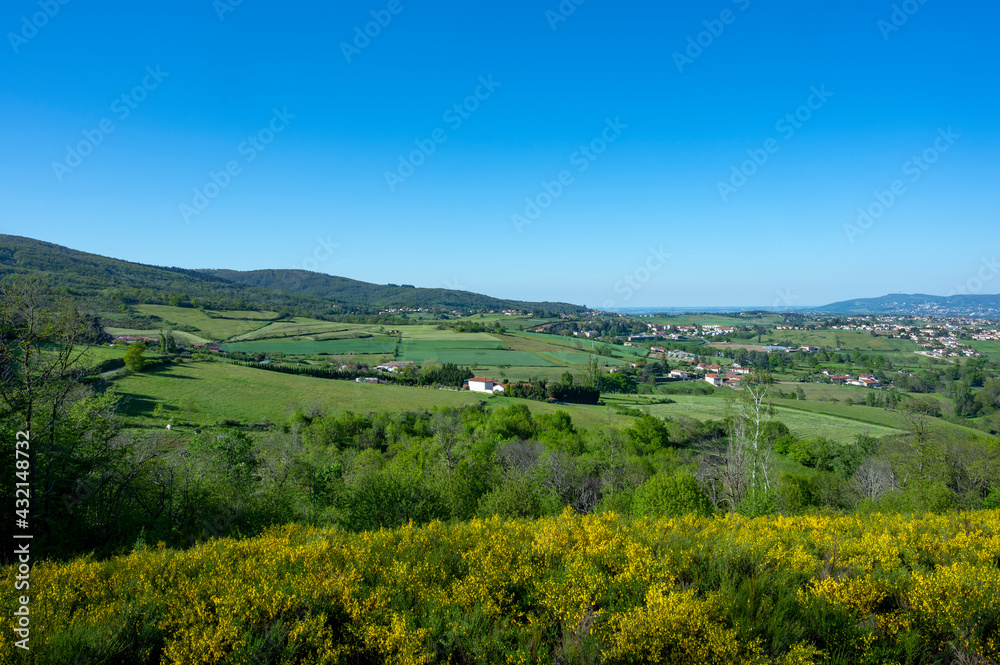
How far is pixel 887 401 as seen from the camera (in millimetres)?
67938

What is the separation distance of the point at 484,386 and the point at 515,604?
68079 millimetres

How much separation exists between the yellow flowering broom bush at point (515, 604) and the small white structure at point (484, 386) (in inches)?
2571

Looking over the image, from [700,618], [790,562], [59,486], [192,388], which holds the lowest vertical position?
[192,388]

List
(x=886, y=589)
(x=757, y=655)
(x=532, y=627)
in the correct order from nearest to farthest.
Answer: (x=757, y=655)
(x=532, y=627)
(x=886, y=589)

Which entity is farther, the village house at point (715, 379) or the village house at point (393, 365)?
the village house at point (715, 379)

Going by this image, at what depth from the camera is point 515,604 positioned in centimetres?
536

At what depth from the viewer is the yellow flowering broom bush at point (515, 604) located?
438cm

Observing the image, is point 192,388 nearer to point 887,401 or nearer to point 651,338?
point 887,401

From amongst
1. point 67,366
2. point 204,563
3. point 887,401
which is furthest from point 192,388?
point 887,401

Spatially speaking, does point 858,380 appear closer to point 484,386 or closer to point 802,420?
point 802,420

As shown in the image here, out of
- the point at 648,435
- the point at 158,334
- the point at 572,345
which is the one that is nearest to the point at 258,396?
the point at 158,334

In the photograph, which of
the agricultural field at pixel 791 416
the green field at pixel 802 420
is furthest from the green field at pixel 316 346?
the green field at pixel 802 420

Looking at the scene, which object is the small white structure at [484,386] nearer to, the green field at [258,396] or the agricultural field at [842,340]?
the green field at [258,396]

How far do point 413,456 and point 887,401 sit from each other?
251 ft
